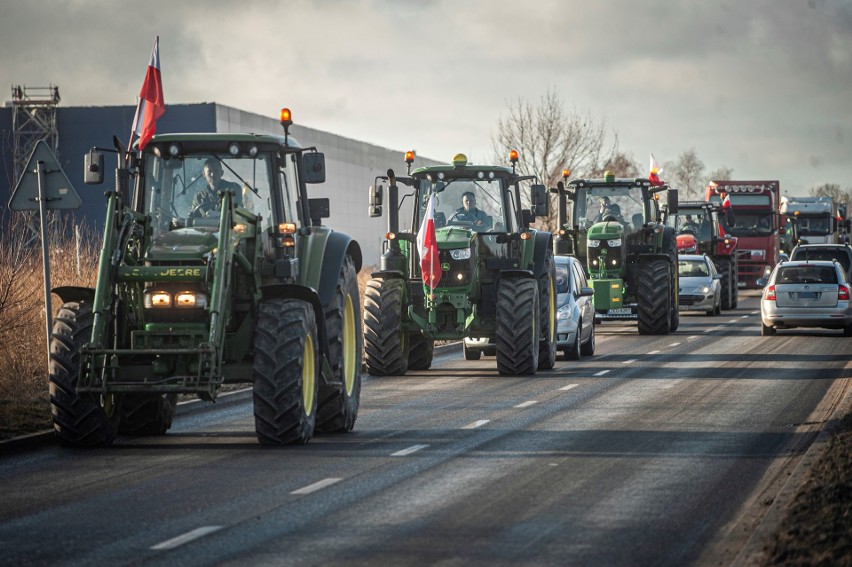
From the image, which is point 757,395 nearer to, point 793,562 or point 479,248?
point 479,248

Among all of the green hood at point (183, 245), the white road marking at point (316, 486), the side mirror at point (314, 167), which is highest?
the side mirror at point (314, 167)

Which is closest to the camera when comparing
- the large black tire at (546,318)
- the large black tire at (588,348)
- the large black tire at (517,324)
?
the large black tire at (517,324)

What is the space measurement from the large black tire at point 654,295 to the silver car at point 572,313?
4960 millimetres

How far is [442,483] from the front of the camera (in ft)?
37.0

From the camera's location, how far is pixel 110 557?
8508 mm

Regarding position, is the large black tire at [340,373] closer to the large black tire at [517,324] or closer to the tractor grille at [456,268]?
the large black tire at [517,324]

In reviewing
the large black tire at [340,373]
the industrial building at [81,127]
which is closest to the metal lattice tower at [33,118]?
the industrial building at [81,127]

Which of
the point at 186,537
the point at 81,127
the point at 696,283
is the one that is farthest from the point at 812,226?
the point at 186,537

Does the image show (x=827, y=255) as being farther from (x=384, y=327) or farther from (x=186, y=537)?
(x=186, y=537)

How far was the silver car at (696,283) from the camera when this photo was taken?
130 ft

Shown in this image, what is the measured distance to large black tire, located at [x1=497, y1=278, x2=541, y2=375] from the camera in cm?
2130

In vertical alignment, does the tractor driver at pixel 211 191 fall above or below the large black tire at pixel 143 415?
above

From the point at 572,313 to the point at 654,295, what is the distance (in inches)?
280

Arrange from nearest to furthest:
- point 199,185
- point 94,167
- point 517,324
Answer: point 94,167
point 199,185
point 517,324
